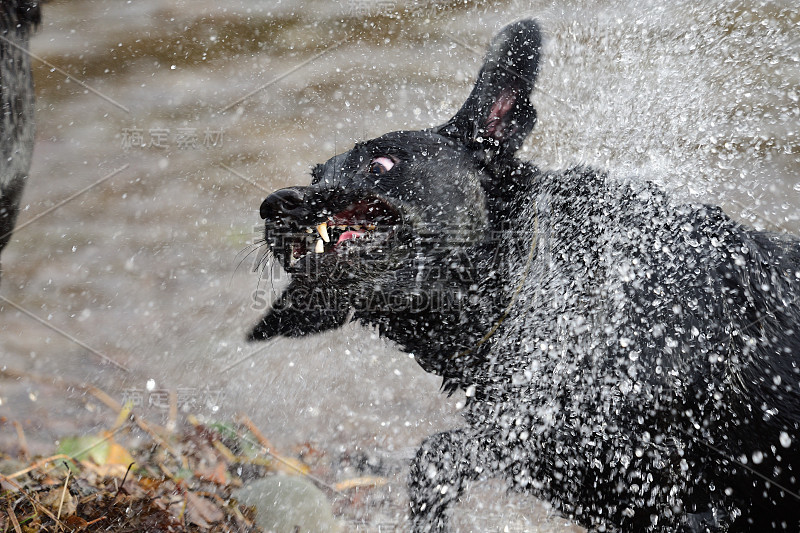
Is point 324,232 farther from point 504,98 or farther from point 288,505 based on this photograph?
point 288,505

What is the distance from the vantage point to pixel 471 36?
4406mm

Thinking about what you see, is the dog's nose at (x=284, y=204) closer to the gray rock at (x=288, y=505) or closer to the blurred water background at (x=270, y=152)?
the blurred water background at (x=270, y=152)

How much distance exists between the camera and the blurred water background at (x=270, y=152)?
135 inches

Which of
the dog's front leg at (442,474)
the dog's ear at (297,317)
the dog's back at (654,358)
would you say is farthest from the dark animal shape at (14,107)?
the dog's back at (654,358)

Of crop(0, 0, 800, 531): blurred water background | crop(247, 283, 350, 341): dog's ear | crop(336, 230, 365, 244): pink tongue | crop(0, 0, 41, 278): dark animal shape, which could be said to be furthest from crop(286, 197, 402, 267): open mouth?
crop(0, 0, 41, 278): dark animal shape

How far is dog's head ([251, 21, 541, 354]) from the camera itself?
6.98 ft

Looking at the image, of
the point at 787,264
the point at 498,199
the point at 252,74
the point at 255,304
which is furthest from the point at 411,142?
the point at 252,74

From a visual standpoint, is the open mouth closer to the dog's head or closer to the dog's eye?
the dog's head

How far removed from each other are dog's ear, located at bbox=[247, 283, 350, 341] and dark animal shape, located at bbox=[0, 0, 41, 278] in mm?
2832

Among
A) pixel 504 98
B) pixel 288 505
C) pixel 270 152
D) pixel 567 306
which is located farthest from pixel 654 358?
pixel 270 152

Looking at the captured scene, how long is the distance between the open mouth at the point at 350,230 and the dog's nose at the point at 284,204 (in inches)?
→ 4.1

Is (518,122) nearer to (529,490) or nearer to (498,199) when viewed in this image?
(498,199)

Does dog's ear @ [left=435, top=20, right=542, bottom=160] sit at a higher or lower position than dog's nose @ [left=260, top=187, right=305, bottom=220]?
higher

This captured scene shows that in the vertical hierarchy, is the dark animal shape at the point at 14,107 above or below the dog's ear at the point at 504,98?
below
